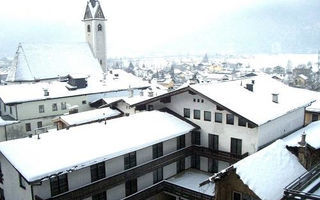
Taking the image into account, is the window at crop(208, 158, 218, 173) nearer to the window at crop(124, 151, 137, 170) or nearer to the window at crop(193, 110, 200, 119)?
the window at crop(193, 110, 200, 119)

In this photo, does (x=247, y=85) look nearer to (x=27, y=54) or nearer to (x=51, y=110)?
(x=51, y=110)

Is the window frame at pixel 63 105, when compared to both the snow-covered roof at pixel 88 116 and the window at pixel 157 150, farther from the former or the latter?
the window at pixel 157 150

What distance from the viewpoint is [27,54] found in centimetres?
6800

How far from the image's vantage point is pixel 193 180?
29.3 meters

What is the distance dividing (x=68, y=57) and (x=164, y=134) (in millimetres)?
50501

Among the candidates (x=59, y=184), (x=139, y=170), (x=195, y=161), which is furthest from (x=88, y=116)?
(x=59, y=184)

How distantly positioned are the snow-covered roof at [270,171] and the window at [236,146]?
5948 millimetres

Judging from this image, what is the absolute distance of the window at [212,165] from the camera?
30.9 metres

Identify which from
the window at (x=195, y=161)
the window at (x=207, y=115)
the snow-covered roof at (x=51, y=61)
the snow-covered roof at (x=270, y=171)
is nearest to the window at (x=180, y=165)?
the window at (x=195, y=161)

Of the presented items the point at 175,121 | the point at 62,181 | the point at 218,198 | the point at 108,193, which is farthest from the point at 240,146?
the point at 62,181

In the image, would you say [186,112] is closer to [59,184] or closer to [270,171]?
[270,171]

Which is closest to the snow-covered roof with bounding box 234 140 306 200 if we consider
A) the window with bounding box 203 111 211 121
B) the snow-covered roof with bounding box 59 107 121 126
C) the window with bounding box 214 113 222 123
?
the window with bounding box 214 113 222 123

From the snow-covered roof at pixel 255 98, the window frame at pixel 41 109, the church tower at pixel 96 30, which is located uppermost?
the church tower at pixel 96 30

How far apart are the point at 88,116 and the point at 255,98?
2151 cm
